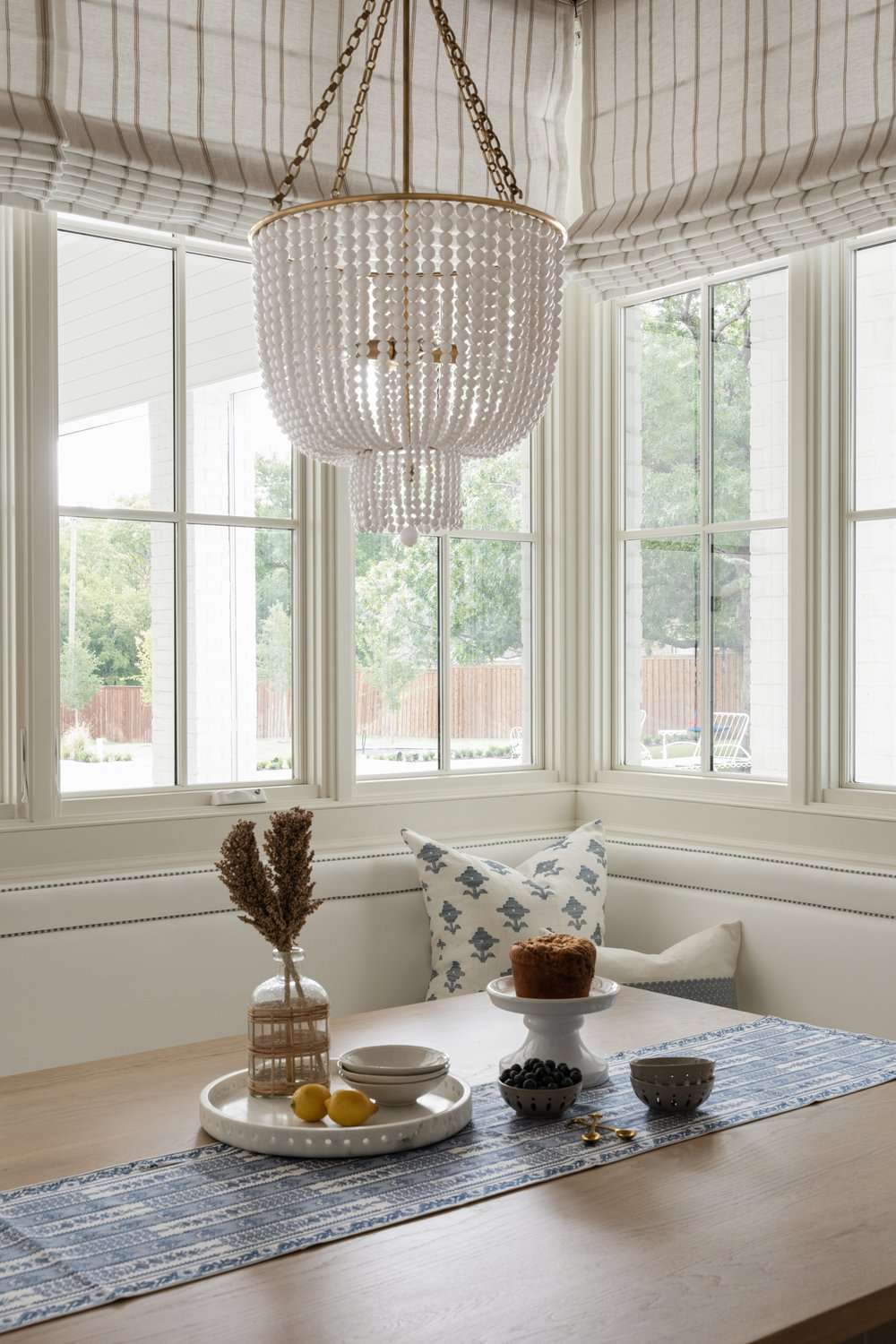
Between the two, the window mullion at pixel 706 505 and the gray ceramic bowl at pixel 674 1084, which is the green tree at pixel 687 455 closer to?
the window mullion at pixel 706 505

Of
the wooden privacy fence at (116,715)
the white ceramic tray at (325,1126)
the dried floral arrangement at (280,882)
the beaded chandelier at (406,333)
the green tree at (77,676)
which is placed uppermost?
the beaded chandelier at (406,333)

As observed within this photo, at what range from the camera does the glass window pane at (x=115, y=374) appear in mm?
2867

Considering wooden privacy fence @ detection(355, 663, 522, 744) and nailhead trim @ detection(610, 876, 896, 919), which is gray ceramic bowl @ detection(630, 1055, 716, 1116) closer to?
nailhead trim @ detection(610, 876, 896, 919)

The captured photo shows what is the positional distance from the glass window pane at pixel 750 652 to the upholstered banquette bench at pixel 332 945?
289 millimetres

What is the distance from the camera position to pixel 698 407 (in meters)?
3.36

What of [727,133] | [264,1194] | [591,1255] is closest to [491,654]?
[727,133]

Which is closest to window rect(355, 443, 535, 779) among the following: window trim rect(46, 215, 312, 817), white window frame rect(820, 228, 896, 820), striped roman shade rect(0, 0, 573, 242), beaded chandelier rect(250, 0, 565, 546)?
window trim rect(46, 215, 312, 817)

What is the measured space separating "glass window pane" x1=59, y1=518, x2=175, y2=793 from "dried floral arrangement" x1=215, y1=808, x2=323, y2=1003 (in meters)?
1.27

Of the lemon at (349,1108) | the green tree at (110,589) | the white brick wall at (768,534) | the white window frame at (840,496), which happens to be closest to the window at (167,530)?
the green tree at (110,589)

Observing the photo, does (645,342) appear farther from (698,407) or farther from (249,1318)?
(249,1318)

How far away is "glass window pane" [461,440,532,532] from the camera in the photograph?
11.6 feet

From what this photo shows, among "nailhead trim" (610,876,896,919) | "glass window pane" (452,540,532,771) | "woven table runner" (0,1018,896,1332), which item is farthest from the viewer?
"glass window pane" (452,540,532,771)

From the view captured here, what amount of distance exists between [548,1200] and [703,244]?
241 centimetres

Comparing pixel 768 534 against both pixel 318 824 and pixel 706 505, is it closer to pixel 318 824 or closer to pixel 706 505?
pixel 706 505
